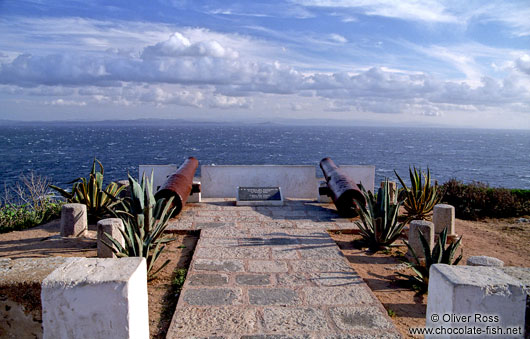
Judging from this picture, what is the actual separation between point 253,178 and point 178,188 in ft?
9.96

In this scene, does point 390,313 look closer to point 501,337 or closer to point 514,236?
point 501,337

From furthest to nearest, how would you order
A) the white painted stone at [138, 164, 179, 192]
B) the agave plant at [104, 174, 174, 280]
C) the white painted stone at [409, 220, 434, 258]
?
the white painted stone at [138, 164, 179, 192]
the white painted stone at [409, 220, 434, 258]
the agave plant at [104, 174, 174, 280]

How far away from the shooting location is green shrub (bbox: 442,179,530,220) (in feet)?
30.8

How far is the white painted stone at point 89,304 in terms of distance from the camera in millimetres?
2385

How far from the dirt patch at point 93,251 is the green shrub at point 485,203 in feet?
20.7

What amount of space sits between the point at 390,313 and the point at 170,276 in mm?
2459

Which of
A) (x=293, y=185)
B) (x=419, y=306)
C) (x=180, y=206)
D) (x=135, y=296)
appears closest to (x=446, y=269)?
(x=419, y=306)

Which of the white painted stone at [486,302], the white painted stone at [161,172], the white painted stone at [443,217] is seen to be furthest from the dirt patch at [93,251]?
the white painted stone at [443,217]

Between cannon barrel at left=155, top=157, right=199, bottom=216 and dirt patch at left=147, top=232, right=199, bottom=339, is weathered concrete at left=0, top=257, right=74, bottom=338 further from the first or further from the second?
cannon barrel at left=155, top=157, right=199, bottom=216

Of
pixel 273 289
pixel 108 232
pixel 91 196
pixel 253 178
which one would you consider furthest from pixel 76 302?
pixel 253 178

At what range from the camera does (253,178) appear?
34.2 feet

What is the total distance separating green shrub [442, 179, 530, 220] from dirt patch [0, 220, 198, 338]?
6.31 metres

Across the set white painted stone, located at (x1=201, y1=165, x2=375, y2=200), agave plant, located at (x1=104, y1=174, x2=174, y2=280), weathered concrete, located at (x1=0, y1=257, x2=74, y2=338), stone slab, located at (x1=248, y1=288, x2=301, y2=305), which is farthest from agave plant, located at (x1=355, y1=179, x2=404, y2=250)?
weathered concrete, located at (x1=0, y1=257, x2=74, y2=338)

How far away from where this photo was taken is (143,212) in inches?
221
